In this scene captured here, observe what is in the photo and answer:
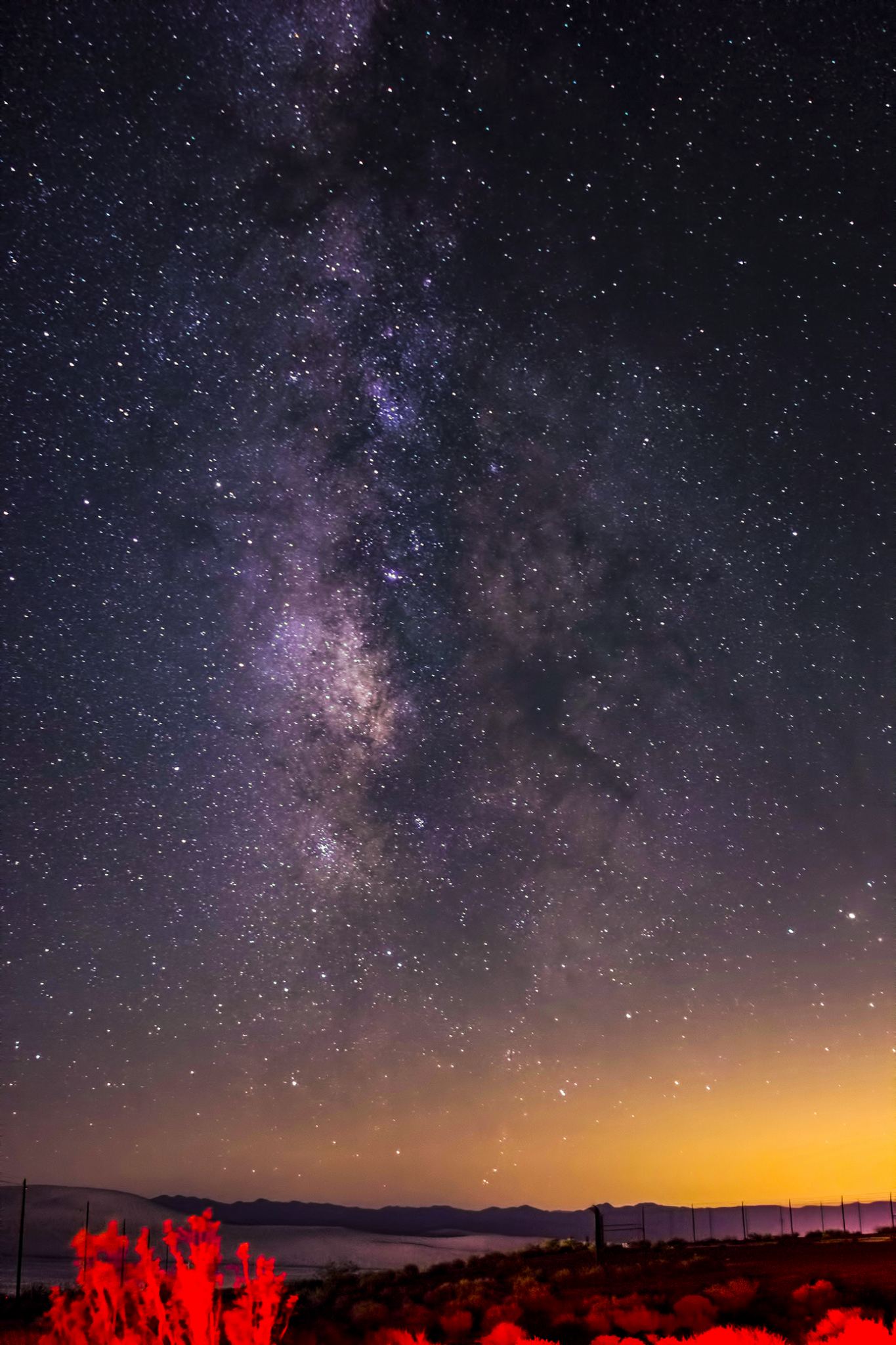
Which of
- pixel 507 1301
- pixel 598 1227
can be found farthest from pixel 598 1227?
pixel 507 1301

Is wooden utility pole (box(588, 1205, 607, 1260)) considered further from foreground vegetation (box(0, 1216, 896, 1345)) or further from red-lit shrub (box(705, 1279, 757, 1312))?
red-lit shrub (box(705, 1279, 757, 1312))

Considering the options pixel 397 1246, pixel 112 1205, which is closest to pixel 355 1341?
pixel 397 1246

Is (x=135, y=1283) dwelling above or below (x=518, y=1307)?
above

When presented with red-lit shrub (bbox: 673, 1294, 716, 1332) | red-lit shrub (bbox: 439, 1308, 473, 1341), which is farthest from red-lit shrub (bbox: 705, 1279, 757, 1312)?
red-lit shrub (bbox: 439, 1308, 473, 1341)

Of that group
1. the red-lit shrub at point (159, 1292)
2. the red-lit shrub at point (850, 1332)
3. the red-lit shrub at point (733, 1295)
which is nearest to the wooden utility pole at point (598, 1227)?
the red-lit shrub at point (733, 1295)

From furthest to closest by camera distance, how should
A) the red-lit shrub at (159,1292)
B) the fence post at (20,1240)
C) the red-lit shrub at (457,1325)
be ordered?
the fence post at (20,1240) → the red-lit shrub at (457,1325) → the red-lit shrub at (159,1292)

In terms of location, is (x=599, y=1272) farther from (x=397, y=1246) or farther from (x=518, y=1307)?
(x=397, y=1246)

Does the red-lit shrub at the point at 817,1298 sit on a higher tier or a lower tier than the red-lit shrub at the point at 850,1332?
lower

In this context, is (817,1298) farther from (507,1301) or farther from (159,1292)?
(159,1292)

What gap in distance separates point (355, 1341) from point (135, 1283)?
433 inches

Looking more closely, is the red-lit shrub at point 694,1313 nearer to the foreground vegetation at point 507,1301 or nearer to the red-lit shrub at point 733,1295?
the foreground vegetation at point 507,1301

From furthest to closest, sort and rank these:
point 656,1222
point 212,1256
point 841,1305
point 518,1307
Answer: point 656,1222, point 518,1307, point 841,1305, point 212,1256

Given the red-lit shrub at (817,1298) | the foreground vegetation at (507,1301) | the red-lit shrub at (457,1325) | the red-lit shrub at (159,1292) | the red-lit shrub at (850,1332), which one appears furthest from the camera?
the red-lit shrub at (457,1325)

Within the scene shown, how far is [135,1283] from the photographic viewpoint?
17.0 feet
